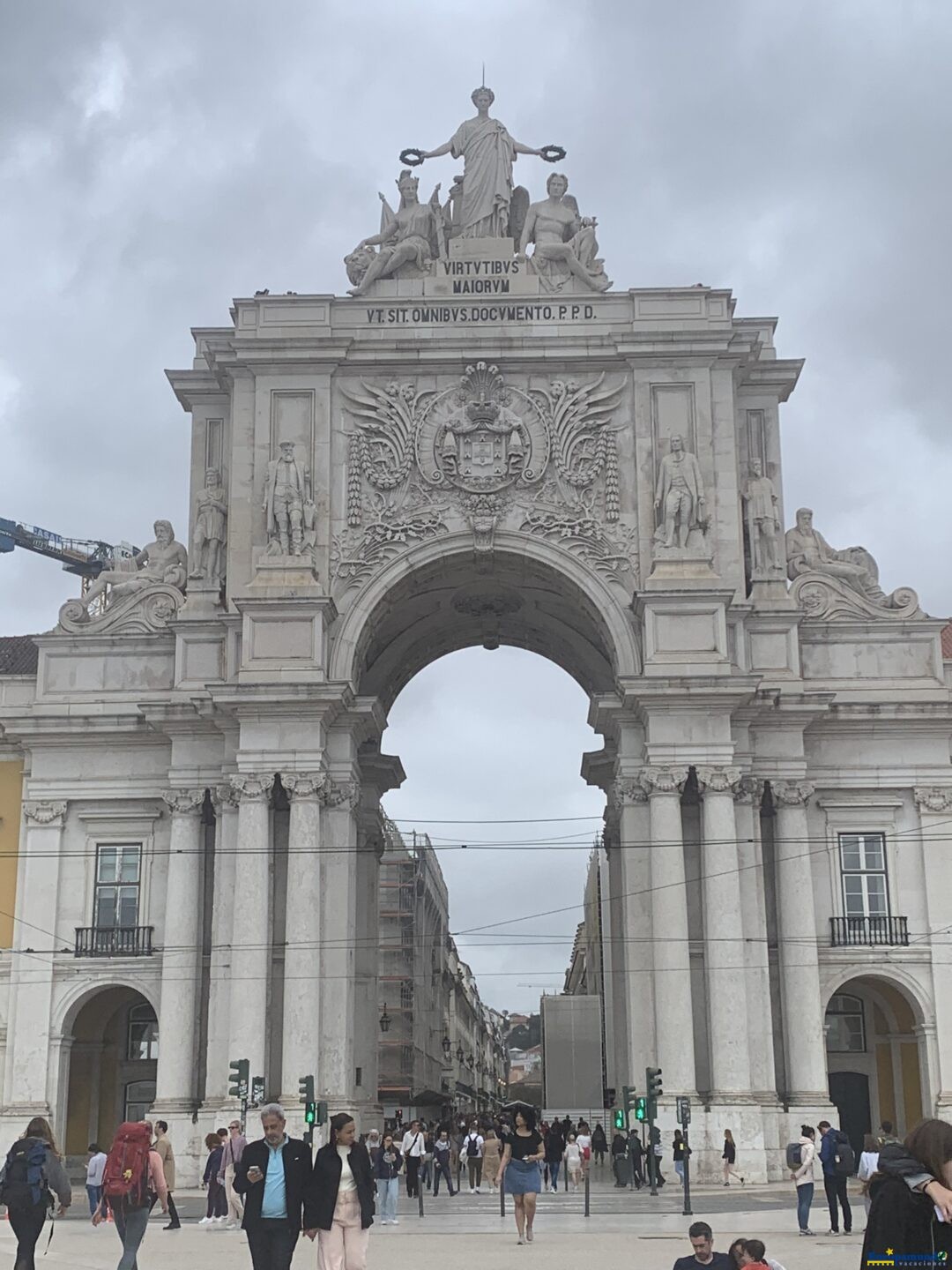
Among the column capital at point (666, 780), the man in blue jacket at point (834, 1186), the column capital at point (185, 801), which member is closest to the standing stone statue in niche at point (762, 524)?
the column capital at point (666, 780)

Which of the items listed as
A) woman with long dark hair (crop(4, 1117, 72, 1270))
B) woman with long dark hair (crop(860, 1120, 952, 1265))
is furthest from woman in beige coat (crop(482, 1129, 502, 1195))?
woman with long dark hair (crop(860, 1120, 952, 1265))

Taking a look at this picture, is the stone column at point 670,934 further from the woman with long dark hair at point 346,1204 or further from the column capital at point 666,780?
the woman with long dark hair at point 346,1204

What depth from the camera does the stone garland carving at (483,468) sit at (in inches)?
1644

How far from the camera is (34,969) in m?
40.6

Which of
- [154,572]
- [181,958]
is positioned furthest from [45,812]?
[154,572]

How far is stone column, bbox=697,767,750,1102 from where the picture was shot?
37.2m

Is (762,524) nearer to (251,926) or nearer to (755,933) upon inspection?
(755,933)

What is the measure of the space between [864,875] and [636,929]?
595cm

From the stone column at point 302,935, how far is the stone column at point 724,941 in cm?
884

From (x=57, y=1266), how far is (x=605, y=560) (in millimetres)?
24854

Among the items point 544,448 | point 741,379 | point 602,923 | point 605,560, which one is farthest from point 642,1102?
point 602,923

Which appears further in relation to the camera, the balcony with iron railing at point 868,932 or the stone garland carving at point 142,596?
the stone garland carving at point 142,596

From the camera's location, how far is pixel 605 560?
136ft

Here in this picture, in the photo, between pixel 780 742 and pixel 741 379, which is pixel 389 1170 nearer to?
pixel 780 742
